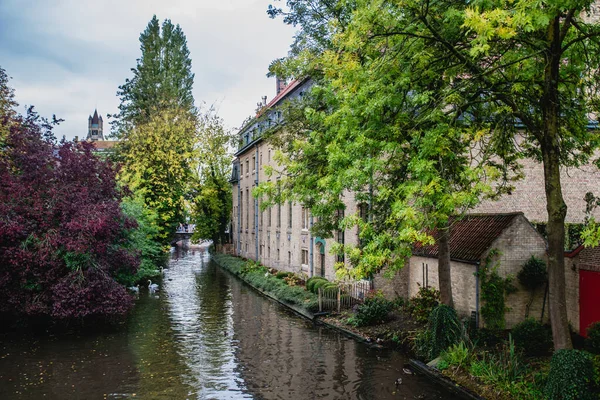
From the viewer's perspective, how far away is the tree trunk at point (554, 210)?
29.9 feet

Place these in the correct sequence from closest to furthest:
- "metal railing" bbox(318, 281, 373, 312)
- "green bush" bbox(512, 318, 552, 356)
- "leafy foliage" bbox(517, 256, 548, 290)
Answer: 1. "green bush" bbox(512, 318, 552, 356)
2. "leafy foliage" bbox(517, 256, 548, 290)
3. "metal railing" bbox(318, 281, 373, 312)

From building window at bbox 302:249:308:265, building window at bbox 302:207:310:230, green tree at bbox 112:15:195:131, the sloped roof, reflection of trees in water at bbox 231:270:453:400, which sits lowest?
reflection of trees in water at bbox 231:270:453:400

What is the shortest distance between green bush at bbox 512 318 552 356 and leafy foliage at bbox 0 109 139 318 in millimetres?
11785

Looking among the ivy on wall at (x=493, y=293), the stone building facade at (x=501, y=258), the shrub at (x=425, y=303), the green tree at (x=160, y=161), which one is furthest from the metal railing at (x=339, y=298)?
the green tree at (x=160, y=161)

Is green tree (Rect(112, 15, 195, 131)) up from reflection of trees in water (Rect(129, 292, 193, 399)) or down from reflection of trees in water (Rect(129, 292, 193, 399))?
up

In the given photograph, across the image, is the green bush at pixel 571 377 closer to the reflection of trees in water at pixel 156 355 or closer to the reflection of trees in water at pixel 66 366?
the reflection of trees in water at pixel 156 355

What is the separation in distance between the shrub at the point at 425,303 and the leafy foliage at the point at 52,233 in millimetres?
9369

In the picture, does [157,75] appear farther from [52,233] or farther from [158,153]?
[52,233]

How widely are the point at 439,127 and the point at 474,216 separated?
26.0 feet

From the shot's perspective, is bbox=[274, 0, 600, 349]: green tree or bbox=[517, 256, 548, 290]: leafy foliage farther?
bbox=[517, 256, 548, 290]: leafy foliage

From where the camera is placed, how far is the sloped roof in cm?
1444

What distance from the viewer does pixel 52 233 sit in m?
15.5

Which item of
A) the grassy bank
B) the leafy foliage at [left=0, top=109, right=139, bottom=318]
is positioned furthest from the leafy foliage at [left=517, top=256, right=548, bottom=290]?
the leafy foliage at [left=0, top=109, right=139, bottom=318]

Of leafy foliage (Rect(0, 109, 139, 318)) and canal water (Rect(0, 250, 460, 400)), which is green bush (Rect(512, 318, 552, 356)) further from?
leafy foliage (Rect(0, 109, 139, 318))
